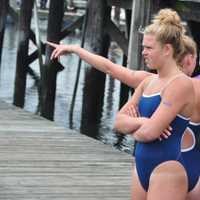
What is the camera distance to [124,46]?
11859 millimetres

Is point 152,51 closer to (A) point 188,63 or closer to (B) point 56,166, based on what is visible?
(A) point 188,63

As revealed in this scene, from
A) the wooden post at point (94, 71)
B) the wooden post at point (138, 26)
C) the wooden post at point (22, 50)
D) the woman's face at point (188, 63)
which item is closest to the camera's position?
the woman's face at point (188, 63)

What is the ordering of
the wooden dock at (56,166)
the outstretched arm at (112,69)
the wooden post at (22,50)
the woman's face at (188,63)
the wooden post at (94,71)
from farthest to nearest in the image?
1. the wooden post at (22,50)
2. the wooden post at (94,71)
3. the wooden dock at (56,166)
4. the outstretched arm at (112,69)
5. the woman's face at (188,63)

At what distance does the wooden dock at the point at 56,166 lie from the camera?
5.72 meters

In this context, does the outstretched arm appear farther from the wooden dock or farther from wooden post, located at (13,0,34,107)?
wooden post, located at (13,0,34,107)

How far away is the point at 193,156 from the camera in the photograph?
348 cm

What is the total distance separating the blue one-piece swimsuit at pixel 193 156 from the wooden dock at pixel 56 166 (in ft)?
7.21

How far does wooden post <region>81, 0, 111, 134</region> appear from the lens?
12.0 m

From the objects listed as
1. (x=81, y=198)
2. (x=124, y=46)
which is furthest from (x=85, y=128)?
(x=81, y=198)

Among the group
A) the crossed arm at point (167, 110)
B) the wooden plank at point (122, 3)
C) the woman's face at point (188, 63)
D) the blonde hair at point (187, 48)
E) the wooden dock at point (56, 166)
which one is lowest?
the wooden dock at point (56, 166)

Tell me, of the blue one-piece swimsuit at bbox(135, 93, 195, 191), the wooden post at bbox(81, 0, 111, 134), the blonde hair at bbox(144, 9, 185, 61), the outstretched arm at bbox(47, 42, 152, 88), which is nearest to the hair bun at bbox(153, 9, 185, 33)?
the blonde hair at bbox(144, 9, 185, 61)

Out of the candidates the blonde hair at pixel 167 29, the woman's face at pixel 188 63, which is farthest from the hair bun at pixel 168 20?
the woman's face at pixel 188 63

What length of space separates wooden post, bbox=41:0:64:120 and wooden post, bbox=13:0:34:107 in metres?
0.80

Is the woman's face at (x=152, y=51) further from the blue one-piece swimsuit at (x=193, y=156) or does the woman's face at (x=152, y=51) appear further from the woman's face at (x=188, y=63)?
the blue one-piece swimsuit at (x=193, y=156)
